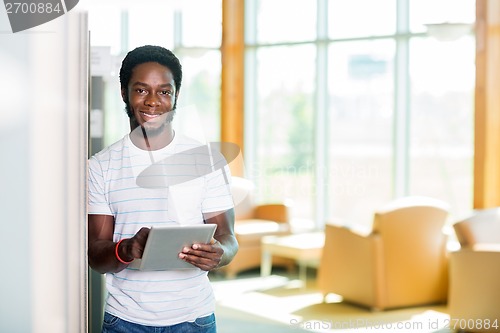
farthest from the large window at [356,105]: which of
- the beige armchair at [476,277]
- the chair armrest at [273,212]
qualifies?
the beige armchair at [476,277]

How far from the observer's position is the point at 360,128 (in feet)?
25.4

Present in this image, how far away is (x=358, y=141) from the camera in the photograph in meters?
7.76

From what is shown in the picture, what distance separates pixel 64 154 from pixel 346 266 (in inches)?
190

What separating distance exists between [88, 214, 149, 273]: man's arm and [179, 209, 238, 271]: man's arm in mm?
101

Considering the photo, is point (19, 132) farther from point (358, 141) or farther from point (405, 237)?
point (358, 141)

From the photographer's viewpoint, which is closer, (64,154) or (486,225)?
(64,154)

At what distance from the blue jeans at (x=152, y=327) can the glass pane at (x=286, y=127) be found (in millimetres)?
6342

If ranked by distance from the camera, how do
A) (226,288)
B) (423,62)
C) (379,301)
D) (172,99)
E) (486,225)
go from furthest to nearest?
(423,62)
(226,288)
(379,301)
(486,225)
(172,99)

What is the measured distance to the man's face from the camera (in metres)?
1.60

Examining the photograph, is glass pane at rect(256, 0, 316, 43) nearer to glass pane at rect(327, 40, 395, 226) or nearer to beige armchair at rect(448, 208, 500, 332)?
glass pane at rect(327, 40, 395, 226)

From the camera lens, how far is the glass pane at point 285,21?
313 inches

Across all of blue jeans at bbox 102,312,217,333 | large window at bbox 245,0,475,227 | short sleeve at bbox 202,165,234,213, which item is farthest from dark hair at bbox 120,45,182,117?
large window at bbox 245,0,475,227

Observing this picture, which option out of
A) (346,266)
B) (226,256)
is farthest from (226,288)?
(226,256)

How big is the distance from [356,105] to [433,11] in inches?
48.5
